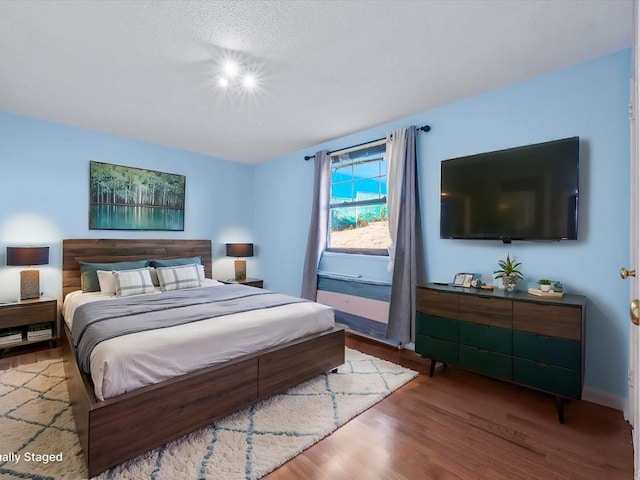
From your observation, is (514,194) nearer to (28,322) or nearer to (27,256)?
(27,256)

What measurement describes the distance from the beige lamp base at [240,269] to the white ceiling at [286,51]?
2345mm

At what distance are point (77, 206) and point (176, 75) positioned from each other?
2.33 meters

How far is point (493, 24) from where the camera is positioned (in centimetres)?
193

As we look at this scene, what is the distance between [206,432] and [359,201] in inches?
115

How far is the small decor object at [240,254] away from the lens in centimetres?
485

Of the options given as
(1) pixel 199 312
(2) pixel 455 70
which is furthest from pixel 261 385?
(2) pixel 455 70

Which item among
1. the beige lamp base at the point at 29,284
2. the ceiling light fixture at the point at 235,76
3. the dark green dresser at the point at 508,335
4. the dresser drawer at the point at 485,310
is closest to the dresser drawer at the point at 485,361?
the dark green dresser at the point at 508,335

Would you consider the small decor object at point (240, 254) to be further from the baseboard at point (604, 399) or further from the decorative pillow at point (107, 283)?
the baseboard at point (604, 399)

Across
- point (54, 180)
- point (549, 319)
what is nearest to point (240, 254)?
point (54, 180)

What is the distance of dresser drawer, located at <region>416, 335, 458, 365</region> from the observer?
2592 mm

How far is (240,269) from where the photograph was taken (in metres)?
4.96

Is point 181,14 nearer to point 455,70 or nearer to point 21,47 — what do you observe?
point 21,47

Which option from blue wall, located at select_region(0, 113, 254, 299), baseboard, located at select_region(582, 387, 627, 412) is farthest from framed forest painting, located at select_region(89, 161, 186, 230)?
baseboard, located at select_region(582, 387, 627, 412)

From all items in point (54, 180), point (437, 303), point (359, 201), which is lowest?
point (437, 303)
